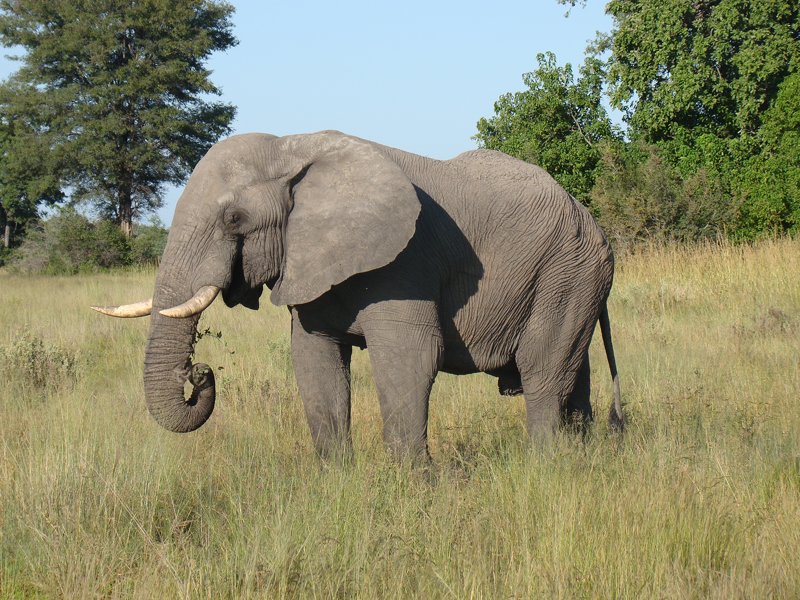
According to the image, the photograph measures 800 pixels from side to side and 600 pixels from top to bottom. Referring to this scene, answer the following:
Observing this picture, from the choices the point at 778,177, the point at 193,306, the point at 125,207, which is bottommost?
the point at 193,306

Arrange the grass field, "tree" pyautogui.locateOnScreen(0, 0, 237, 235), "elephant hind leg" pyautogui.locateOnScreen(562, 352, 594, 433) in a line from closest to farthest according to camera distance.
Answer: the grass field, "elephant hind leg" pyautogui.locateOnScreen(562, 352, 594, 433), "tree" pyautogui.locateOnScreen(0, 0, 237, 235)

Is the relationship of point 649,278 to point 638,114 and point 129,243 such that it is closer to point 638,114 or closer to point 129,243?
point 638,114

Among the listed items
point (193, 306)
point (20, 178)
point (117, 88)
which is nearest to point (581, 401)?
point (193, 306)

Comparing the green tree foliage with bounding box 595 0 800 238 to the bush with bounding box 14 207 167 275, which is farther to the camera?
the bush with bounding box 14 207 167 275

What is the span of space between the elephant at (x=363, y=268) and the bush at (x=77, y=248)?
21533mm

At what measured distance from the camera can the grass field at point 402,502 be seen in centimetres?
380

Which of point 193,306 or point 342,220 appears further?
point 342,220

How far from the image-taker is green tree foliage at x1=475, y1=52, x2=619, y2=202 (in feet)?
78.4

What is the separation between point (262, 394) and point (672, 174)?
49.2 feet

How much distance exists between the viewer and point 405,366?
5.27 m

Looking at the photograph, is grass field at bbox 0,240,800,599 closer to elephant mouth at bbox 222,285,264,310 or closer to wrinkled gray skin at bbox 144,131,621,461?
wrinkled gray skin at bbox 144,131,621,461

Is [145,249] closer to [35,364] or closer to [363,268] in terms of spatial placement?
[35,364]

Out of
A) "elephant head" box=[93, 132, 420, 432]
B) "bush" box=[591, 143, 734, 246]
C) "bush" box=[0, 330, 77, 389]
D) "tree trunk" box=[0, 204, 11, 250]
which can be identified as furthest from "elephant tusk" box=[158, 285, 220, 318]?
"tree trunk" box=[0, 204, 11, 250]

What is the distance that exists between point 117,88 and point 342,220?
3059cm
